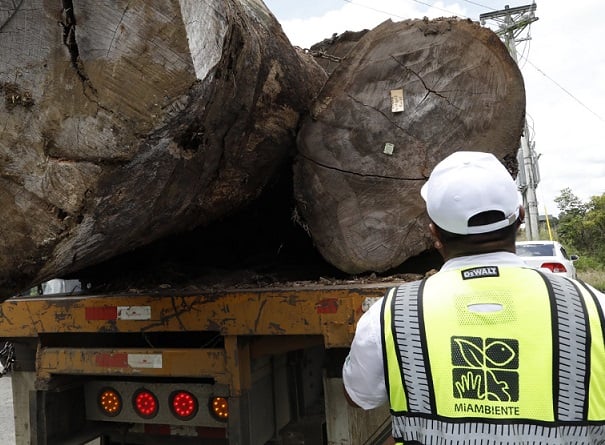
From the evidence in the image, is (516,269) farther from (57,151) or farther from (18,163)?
(18,163)

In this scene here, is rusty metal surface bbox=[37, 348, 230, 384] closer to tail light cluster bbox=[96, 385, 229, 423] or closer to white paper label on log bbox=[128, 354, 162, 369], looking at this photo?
white paper label on log bbox=[128, 354, 162, 369]

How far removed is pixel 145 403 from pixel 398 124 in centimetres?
171

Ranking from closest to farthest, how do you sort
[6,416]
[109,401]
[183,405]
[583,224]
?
[183,405] < [109,401] < [6,416] < [583,224]

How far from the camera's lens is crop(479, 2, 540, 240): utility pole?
18909 millimetres

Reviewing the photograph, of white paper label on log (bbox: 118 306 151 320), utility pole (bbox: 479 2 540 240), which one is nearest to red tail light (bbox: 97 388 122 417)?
white paper label on log (bbox: 118 306 151 320)

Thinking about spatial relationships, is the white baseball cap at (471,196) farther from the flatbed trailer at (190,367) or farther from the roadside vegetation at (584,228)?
the roadside vegetation at (584,228)

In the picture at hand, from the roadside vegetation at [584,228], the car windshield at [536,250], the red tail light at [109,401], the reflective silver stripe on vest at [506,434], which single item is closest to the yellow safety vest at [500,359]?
the reflective silver stripe on vest at [506,434]

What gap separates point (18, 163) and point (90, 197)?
0.75ft

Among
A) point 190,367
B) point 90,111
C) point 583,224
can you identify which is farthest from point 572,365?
point 583,224

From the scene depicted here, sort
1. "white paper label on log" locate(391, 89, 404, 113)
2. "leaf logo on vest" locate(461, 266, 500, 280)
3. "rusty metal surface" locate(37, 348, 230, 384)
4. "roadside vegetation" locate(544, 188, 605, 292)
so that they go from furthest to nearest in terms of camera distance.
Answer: "roadside vegetation" locate(544, 188, 605, 292), "white paper label on log" locate(391, 89, 404, 113), "rusty metal surface" locate(37, 348, 230, 384), "leaf logo on vest" locate(461, 266, 500, 280)

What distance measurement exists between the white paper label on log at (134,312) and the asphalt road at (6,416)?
3.74 m

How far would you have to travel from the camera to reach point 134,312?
2.51 meters

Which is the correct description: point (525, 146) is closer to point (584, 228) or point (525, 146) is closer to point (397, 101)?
point (584, 228)

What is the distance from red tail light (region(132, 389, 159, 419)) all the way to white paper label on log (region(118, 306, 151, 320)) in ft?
1.28
